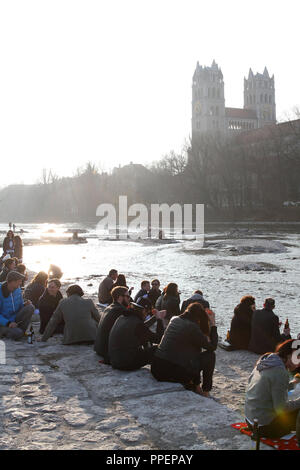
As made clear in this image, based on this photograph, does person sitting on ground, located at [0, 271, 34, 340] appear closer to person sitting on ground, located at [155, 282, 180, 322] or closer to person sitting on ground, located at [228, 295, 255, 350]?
person sitting on ground, located at [155, 282, 180, 322]

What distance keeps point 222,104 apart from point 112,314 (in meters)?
151

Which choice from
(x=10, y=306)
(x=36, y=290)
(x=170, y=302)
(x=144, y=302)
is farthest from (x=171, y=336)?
(x=36, y=290)

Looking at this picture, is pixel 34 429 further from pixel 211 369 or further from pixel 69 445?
pixel 211 369

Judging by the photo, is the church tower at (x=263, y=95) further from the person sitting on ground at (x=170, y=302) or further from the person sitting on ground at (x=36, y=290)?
the person sitting on ground at (x=170, y=302)

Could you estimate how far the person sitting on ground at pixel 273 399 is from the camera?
15.5ft

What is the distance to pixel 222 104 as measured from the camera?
150 meters

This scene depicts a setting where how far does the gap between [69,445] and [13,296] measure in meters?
4.80

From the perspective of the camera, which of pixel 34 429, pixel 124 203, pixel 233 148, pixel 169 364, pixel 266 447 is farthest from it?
pixel 124 203

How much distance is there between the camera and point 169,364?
20.8 feet

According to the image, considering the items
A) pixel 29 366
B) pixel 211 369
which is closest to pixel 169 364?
pixel 211 369

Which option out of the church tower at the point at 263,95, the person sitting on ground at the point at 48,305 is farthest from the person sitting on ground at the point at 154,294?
the church tower at the point at 263,95

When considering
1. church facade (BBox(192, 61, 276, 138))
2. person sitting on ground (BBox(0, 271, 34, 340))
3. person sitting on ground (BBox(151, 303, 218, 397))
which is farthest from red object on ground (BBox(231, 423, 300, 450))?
church facade (BBox(192, 61, 276, 138))

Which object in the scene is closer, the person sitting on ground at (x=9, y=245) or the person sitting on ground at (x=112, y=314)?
the person sitting on ground at (x=112, y=314)

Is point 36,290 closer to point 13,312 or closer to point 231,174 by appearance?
point 13,312
